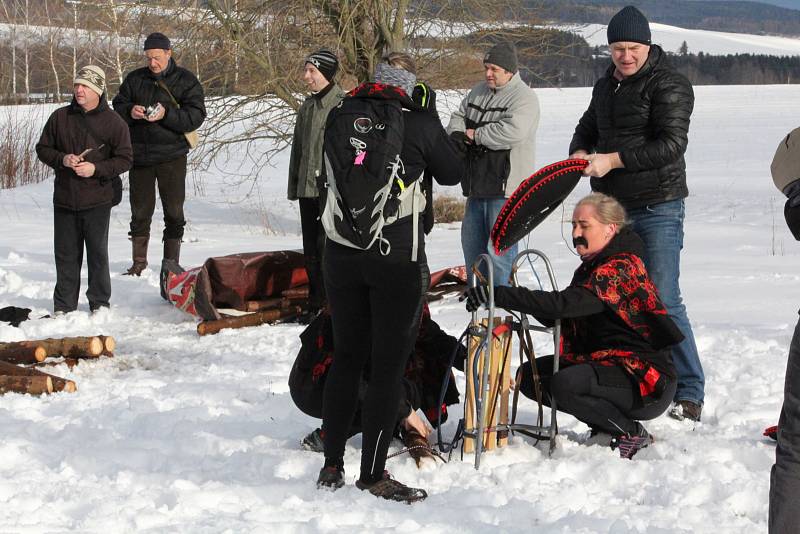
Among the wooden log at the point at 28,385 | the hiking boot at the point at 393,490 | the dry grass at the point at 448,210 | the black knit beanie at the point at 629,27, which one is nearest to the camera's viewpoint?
the hiking boot at the point at 393,490

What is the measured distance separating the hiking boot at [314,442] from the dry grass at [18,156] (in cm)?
1620

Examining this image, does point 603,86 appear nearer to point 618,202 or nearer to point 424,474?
point 618,202

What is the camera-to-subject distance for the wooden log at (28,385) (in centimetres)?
594

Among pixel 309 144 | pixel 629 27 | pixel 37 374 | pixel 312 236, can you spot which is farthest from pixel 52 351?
pixel 629 27

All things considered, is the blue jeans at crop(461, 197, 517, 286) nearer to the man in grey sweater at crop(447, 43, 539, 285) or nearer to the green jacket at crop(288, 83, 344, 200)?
the man in grey sweater at crop(447, 43, 539, 285)

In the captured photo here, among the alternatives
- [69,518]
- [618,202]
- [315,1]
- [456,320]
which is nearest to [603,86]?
[618,202]

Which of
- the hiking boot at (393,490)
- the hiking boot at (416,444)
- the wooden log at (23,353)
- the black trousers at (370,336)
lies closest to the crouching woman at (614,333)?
the hiking boot at (416,444)

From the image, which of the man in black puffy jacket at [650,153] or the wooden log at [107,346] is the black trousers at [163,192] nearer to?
the wooden log at [107,346]

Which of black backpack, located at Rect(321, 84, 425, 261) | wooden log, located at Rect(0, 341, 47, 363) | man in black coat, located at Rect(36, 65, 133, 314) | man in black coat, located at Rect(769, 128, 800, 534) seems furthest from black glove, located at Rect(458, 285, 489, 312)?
man in black coat, located at Rect(36, 65, 133, 314)

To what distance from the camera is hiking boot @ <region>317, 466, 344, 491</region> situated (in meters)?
4.24

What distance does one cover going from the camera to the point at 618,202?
4.97 meters

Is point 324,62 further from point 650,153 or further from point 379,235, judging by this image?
point 379,235

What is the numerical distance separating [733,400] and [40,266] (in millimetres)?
7025

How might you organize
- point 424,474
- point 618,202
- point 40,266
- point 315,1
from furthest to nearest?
1. point 315,1
2. point 40,266
3. point 618,202
4. point 424,474
